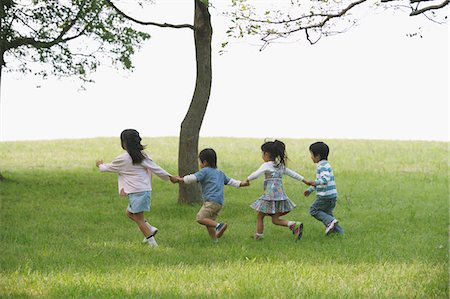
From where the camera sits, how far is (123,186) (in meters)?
11.6

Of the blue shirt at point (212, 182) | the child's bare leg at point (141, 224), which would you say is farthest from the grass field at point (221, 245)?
the blue shirt at point (212, 182)

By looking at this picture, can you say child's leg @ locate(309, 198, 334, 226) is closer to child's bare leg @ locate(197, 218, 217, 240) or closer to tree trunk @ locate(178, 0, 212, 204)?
child's bare leg @ locate(197, 218, 217, 240)

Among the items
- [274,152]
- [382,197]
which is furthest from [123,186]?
[382,197]

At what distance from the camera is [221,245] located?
37.7ft

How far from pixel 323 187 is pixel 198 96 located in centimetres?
462

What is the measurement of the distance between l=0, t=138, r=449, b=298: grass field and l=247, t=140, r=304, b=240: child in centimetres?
30

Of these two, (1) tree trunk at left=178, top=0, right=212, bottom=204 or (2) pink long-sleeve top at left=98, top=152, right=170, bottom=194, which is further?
(1) tree trunk at left=178, top=0, right=212, bottom=204

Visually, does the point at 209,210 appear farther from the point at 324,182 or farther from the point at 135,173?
the point at 324,182

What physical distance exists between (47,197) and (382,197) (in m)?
8.75

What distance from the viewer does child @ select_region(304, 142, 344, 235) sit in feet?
39.7

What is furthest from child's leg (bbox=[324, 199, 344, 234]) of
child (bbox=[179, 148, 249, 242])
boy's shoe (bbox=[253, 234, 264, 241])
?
child (bbox=[179, 148, 249, 242])

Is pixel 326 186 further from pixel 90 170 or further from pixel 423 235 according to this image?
pixel 90 170

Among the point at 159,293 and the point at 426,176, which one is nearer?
the point at 159,293

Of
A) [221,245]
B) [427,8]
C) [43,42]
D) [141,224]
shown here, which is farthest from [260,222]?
[43,42]
